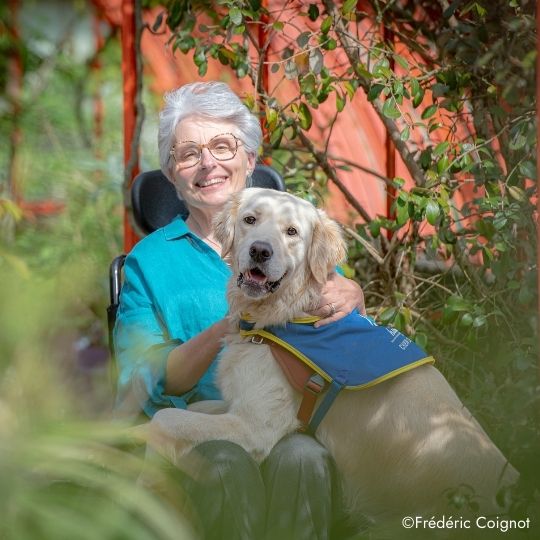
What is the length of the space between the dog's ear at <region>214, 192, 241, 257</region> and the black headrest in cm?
64

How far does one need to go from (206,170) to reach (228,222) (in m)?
0.33

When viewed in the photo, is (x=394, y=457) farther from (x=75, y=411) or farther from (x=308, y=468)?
(x=75, y=411)

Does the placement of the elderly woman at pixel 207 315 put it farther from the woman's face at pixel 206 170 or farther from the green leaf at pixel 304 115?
the green leaf at pixel 304 115

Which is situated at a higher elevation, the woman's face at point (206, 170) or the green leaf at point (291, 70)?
the green leaf at point (291, 70)

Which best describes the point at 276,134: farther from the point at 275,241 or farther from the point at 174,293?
the point at 275,241

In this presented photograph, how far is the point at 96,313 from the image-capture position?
98 centimetres

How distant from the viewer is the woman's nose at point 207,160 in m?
2.75

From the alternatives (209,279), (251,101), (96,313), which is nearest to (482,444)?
(209,279)

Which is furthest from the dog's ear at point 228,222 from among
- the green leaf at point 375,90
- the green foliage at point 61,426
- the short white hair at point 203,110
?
the green foliage at point 61,426

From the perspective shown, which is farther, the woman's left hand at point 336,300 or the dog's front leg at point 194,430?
the woman's left hand at point 336,300

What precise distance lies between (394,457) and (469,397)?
105 cm

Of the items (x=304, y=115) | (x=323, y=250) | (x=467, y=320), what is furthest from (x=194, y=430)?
(x=304, y=115)

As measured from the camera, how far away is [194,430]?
2221mm

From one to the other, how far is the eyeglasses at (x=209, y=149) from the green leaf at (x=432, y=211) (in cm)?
74
